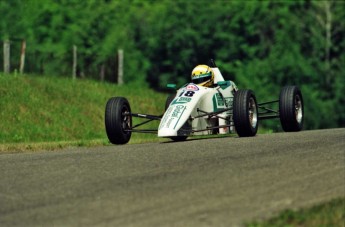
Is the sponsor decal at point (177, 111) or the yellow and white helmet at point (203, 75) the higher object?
the yellow and white helmet at point (203, 75)

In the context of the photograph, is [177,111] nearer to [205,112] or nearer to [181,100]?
[181,100]

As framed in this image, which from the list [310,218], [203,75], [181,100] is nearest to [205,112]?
[181,100]

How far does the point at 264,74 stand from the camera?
92312 millimetres

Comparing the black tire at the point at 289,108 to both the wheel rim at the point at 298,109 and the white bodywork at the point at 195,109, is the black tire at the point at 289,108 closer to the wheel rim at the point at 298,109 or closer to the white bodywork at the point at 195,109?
the wheel rim at the point at 298,109

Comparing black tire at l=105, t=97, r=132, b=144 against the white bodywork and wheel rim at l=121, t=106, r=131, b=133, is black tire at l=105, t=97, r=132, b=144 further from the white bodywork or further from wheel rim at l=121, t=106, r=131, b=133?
the white bodywork

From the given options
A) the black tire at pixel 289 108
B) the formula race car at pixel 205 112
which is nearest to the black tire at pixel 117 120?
the formula race car at pixel 205 112

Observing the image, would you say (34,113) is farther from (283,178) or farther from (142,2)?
(142,2)

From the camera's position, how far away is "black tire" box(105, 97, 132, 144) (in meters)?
19.9

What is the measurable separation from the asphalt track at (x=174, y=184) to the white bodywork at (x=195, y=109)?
9.04 feet

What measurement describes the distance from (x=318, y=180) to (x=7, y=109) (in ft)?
57.7

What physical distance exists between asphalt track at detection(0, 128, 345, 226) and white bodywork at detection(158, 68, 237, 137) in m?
2.75

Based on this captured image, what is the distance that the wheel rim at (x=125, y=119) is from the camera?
20.3 metres

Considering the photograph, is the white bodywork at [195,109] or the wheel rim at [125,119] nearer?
the white bodywork at [195,109]

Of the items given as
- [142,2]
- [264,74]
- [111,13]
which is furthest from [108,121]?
[142,2]
